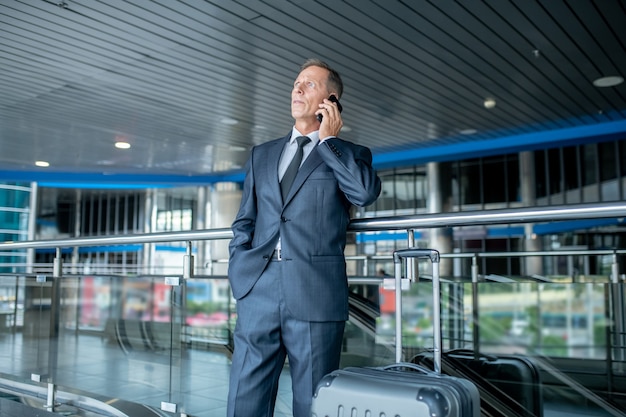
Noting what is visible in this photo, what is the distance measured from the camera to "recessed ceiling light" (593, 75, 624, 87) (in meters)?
7.46

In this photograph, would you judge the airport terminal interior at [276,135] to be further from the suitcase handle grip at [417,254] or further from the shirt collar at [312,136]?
the shirt collar at [312,136]

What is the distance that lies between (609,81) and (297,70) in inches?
165

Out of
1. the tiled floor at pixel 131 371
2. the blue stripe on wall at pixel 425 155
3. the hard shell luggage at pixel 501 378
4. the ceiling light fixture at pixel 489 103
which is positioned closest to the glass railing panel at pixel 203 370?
the tiled floor at pixel 131 371

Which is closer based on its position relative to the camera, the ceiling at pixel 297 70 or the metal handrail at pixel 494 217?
the metal handrail at pixel 494 217

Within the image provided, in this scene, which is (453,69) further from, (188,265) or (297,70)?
(188,265)

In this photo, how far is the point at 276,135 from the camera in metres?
10.6

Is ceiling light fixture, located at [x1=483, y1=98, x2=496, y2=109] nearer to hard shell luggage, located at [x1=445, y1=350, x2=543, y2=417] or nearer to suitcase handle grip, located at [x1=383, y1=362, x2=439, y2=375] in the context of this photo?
hard shell luggage, located at [x1=445, y1=350, x2=543, y2=417]

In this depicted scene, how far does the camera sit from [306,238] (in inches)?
77.8

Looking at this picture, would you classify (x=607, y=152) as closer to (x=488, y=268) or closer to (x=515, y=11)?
(x=488, y=268)

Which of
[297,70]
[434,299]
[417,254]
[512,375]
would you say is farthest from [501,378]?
[297,70]

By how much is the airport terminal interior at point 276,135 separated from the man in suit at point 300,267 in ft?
0.89

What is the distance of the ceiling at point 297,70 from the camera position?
218 inches

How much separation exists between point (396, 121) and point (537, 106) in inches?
87.6

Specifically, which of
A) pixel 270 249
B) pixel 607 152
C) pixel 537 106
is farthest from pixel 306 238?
pixel 607 152
